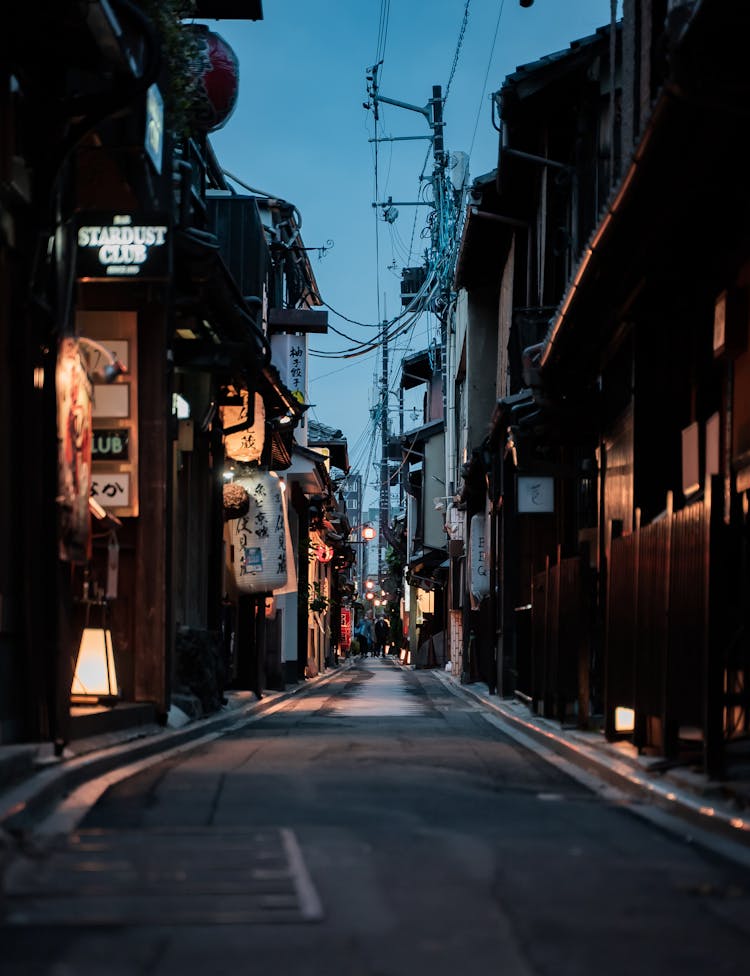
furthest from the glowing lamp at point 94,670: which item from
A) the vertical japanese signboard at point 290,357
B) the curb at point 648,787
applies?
the vertical japanese signboard at point 290,357

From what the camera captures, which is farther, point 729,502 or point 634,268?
point 634,268

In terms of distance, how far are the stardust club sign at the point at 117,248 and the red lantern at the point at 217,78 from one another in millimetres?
9830

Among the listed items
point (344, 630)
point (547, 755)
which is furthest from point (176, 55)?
point (344, 630)

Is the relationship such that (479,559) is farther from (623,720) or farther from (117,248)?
(117,248)

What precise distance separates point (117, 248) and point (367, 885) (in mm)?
9731

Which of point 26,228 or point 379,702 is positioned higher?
point 26,228

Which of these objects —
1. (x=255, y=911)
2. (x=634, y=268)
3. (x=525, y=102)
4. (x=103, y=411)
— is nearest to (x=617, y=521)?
(x=634, y=268)

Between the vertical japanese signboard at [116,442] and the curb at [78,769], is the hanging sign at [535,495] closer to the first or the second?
the curb at [78,769]

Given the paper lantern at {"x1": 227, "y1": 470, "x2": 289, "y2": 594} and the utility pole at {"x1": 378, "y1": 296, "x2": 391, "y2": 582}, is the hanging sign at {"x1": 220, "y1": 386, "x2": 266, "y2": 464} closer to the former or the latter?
the paper lantern at {"x1": 227, "y1": 470, "x2": 289, "y2": 594}

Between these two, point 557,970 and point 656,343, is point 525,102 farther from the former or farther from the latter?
point 557,970

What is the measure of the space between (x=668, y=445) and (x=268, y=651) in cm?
1703

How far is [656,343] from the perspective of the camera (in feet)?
52.6

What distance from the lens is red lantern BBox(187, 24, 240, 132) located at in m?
24.4

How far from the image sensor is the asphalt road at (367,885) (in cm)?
505
